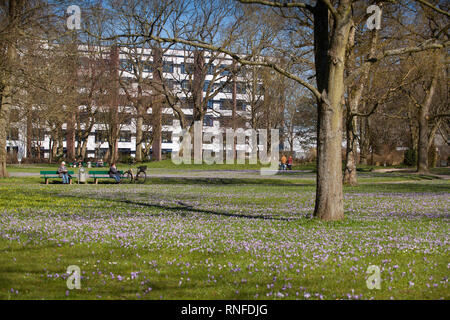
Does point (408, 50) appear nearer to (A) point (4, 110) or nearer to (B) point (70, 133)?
(A) point (4, 110)

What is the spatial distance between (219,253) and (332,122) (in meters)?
5.35

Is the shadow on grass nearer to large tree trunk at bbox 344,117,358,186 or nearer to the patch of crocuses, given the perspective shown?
the patch of crocuses

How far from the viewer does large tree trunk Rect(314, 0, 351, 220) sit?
464 inches

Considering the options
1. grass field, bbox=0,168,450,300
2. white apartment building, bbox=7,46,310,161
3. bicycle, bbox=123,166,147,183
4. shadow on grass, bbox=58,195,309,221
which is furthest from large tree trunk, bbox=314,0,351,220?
white apartment building, bbox=7,46,310,161

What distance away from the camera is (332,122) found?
11758mm

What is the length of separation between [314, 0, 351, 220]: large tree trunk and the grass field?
625mm

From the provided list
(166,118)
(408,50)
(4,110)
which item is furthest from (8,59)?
(166,118)

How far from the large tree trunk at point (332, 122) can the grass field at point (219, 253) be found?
24.6 inches

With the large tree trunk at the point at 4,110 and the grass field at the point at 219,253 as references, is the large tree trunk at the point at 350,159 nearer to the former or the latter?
the grass field at the point at 219,253

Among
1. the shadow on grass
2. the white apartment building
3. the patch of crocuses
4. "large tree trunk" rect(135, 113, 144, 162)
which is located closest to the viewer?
the patch of crocuses

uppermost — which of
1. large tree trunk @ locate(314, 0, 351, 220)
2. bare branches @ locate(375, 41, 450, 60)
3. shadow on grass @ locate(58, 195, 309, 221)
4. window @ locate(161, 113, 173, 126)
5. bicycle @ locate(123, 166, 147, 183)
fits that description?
window @ locate(161, 113, 173, 126)
